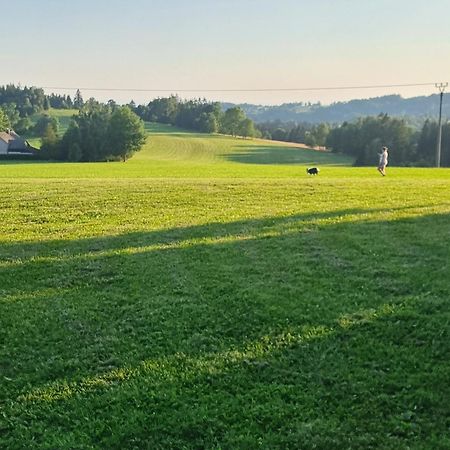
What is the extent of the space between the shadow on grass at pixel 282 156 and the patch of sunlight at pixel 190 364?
65850 millimetres

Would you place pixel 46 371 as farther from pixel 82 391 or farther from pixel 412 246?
pixel 412 246

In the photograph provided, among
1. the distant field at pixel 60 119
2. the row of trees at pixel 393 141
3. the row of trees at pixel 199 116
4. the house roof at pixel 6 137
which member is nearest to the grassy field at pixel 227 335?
the row of trees at pixel 393 141

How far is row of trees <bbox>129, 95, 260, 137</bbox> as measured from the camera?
367 ft

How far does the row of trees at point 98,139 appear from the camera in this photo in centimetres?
7331

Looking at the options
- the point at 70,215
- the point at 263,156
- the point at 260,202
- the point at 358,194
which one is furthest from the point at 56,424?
the point at 263,156

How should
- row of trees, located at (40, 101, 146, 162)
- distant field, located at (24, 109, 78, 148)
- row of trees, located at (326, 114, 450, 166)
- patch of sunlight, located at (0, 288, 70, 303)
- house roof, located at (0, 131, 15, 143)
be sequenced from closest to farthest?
patch of sunlight, located at (0, 288, 70, 303), row of trees, located at (40, 101, 146, 162), row of trees, located at (326, 114, 450, 166), house roof, located at (0, 131, 15, 143), distant field, located at (24, 109, 78, 148)

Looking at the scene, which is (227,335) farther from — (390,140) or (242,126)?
(242,126)

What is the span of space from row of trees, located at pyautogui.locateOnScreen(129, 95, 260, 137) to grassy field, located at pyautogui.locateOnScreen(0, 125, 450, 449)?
102795 millimetres

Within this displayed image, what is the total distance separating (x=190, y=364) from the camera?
489cm

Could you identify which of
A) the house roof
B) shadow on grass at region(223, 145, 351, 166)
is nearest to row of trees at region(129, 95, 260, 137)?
shadow on grass at region(223, 145, 351, 166)

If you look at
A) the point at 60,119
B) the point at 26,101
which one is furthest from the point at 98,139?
the point at 26,101

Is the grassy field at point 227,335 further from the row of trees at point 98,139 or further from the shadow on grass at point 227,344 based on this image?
the row of trees at point 98,139

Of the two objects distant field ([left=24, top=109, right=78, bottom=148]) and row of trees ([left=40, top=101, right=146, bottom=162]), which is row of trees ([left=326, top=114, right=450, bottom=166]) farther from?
distant field ([left=24, top=109, right=78, bottom=148])

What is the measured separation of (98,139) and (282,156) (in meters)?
26.1
